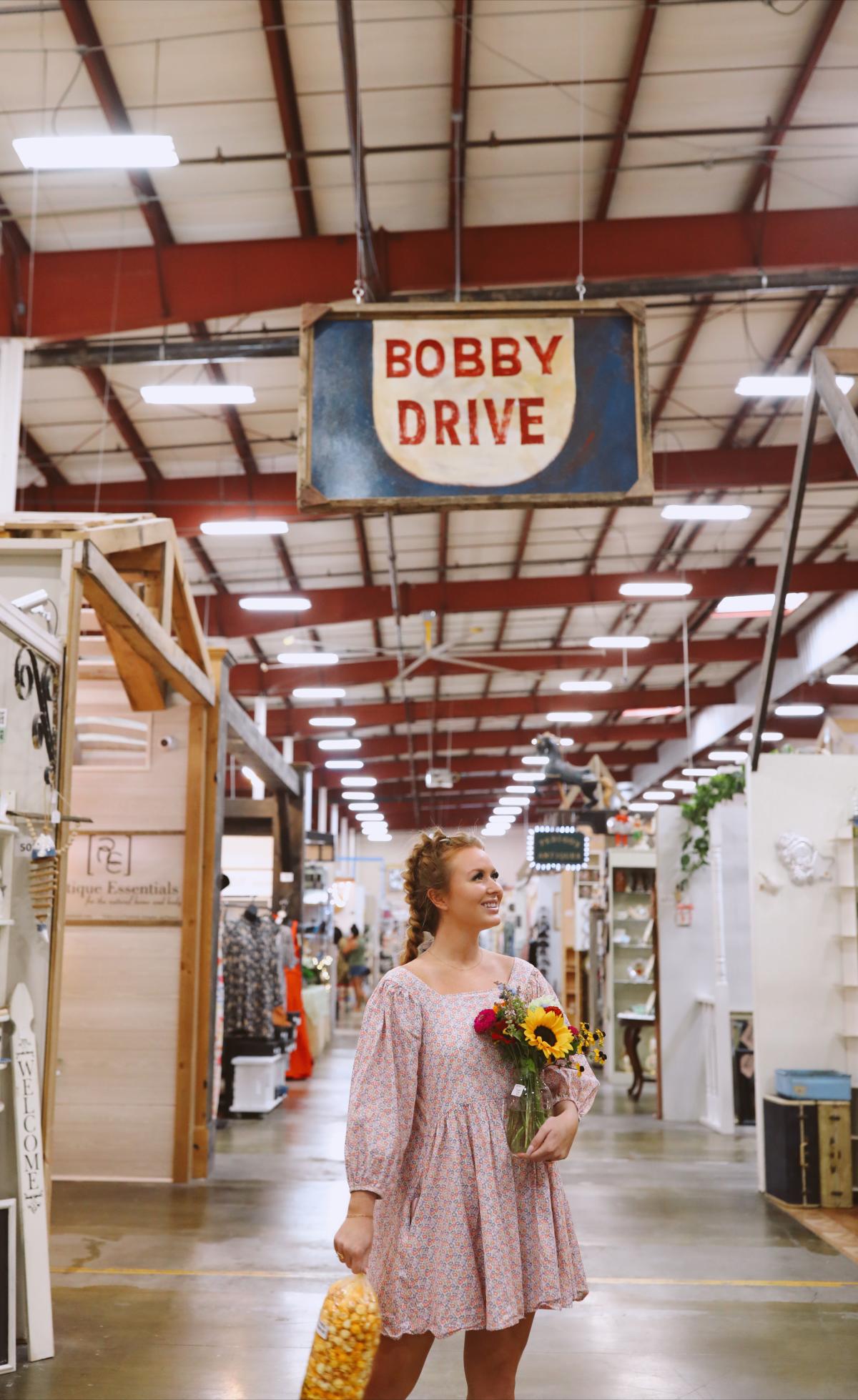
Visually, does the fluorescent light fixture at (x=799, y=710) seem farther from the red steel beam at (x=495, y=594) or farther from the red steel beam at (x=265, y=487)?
the red steel beam at (x=265, y=487)

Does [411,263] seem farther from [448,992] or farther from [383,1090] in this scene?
[383,1090]

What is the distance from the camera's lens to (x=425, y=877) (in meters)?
2.73

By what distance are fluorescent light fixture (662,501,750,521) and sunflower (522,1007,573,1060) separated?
1049cm

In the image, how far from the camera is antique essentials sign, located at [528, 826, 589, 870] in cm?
1400

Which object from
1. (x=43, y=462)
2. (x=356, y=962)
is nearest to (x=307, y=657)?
(x=43, y=462)

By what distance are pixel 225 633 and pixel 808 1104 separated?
11869 mm

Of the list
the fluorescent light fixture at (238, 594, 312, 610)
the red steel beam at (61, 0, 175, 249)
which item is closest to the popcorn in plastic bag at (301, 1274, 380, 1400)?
the red steel beam at (61, 0, 175, 249)

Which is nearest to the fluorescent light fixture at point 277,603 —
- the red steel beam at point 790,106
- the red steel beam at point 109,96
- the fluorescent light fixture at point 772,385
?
the red steel beam at point 109,96

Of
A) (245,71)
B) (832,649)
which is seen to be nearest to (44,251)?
(245,71)

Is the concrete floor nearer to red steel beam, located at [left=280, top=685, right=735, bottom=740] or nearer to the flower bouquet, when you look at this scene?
the flower bouquet

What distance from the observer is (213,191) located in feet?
29.5

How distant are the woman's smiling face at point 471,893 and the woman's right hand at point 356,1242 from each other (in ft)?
2.07

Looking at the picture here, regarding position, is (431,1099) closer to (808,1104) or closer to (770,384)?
(808,1104)

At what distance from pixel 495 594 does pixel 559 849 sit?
4265 millimetres
